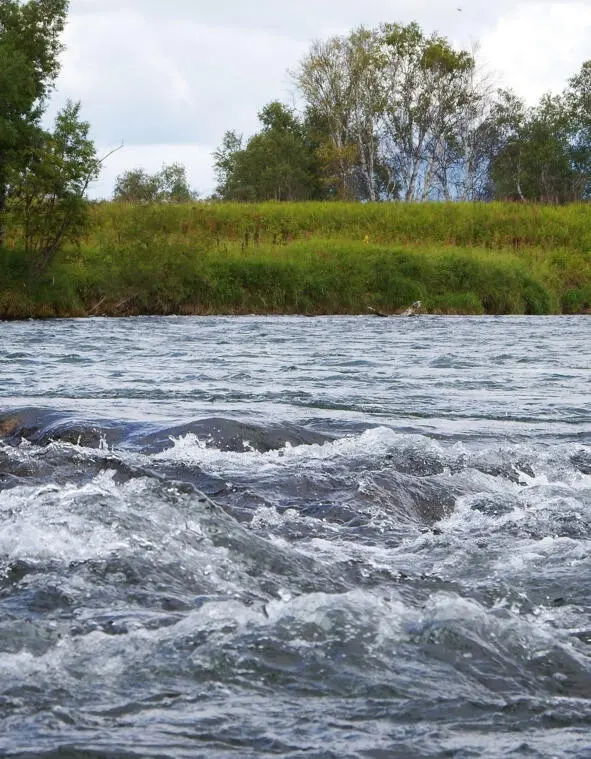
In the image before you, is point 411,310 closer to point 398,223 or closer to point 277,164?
point 398,223

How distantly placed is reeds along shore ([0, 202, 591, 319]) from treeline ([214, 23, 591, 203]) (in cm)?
1941

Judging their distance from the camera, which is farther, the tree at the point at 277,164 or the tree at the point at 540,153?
the tree at the point at 540,153

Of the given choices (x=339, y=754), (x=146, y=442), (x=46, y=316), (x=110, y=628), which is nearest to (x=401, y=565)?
(x=110, y=628)

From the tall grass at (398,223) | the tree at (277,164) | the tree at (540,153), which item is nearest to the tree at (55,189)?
the tall grass at (398,223)

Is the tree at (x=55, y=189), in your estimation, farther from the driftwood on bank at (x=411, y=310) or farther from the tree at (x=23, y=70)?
the driftwood on bank at (x=411, y=310)

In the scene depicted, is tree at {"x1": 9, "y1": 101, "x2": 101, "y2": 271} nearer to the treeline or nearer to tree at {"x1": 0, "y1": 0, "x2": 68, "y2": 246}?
tree at {"x1": 0, "y1": 0, "x2": 68, "y2": 246}

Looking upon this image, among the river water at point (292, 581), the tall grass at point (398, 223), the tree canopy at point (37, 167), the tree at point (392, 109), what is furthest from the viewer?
the tree at point (392, 109)

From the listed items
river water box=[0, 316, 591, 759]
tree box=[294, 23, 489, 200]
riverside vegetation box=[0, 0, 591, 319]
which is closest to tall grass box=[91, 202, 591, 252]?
riverside vegetation box=[0, 0, 591, 319]

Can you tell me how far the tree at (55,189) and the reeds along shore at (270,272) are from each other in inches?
22.4

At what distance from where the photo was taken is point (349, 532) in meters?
4.91

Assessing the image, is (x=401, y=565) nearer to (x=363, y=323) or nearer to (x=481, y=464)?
(x=481, y=464)

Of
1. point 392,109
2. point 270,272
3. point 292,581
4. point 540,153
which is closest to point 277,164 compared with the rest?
point 392,109

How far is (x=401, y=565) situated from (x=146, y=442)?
9.73ft

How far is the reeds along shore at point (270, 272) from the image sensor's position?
Answer: 25.0m
